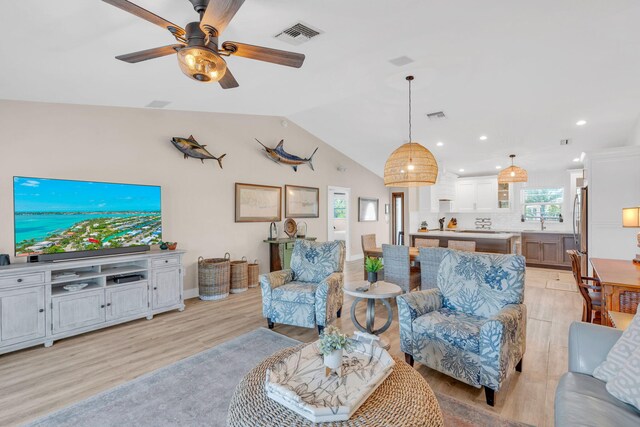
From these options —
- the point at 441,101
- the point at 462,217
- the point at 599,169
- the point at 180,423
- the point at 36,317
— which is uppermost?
the point at 441,101

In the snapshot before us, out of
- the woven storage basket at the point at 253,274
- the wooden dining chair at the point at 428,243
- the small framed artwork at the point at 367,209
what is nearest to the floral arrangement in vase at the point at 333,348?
the woven storage basket at the point at 253,274

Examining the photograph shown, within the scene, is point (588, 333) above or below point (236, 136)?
below

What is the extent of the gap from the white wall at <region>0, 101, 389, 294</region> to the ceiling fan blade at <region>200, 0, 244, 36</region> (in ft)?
9.08

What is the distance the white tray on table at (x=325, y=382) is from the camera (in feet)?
4.22

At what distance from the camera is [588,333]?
1.67m

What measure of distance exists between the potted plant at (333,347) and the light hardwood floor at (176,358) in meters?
1.19

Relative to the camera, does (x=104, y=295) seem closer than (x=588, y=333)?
No

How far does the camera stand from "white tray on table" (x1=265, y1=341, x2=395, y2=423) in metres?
1.29

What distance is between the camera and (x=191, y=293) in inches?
183

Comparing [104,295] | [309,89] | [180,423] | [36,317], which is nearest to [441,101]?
[309,89]

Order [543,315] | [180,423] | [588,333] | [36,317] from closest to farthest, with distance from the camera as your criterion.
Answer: [588,333], [180,423], [36,317], [543,315]

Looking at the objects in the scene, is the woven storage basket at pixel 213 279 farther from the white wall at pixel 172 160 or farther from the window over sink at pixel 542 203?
the window over sink at pixel 542 203

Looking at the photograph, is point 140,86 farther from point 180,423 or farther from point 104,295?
point 180,423

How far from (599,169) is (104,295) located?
20.4 ft
